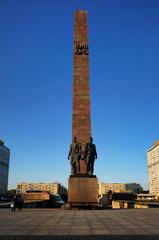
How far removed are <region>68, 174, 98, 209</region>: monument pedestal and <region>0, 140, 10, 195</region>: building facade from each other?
387 feet

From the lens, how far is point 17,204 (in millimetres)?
21172

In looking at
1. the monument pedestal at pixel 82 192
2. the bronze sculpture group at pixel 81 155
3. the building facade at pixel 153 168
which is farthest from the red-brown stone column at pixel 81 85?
the building facade at pixel 153 168

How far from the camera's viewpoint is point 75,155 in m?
22.2

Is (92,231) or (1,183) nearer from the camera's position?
(92,231)

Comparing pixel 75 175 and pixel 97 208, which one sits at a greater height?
pixel 75 175

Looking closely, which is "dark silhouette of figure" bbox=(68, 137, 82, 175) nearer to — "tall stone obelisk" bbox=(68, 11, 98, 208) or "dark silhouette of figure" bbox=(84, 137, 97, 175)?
"tall stone obelisk" bbox=(68, 11, 98, 208)

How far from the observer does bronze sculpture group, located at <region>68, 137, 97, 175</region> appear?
72.7ft
